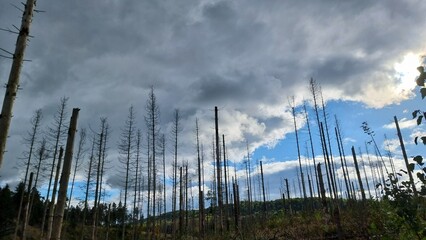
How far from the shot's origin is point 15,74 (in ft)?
16.7

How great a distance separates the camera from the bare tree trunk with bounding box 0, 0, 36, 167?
4.73 m

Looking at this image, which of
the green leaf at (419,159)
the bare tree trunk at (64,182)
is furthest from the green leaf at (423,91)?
the bare tree trunk at (64,182)

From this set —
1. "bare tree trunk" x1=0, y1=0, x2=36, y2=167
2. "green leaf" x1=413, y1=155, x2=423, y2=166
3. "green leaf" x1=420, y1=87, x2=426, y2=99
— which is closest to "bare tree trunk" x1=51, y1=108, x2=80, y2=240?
"bare tree trunk" x1=0, y1=0, x2=36, y2=167

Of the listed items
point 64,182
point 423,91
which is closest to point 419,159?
point 423,91

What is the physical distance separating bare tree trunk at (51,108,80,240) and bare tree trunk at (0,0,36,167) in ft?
4.69

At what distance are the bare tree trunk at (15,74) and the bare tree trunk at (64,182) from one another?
1430 millimetres

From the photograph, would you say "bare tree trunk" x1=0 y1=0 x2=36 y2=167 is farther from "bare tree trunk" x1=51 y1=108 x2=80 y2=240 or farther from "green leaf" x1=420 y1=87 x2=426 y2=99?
"green leaf" x1=420 y1=87 x2=426 y2=99

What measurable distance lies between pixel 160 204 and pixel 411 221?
2886cm

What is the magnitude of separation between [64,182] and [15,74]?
7.08 ft

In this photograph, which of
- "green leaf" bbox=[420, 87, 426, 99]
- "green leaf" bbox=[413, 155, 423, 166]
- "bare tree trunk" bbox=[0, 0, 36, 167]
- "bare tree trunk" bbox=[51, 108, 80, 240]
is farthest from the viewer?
"bare tree trunk" bbox=[51, 108, 80, 240]

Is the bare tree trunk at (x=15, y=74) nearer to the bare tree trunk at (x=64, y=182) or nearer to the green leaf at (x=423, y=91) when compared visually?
the bare tree trunk at (x=64, y=182)

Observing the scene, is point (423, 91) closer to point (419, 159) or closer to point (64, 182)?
point (419, 159)

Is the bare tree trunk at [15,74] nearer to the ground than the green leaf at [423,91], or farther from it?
farther from it

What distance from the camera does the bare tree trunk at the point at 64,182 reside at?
5652 millimetres
